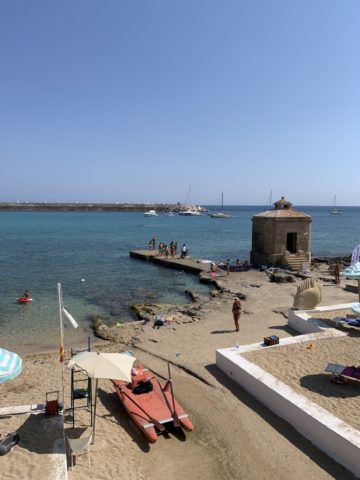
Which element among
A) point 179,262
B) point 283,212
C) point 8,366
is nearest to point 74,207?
point 179,262

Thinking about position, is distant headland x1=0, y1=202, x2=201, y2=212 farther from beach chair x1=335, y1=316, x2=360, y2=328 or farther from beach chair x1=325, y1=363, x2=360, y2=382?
beach chair x1=325, y1=363, x2=360, y2=382

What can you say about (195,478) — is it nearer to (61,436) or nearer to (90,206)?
(61,436)

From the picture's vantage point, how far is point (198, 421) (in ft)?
27.0

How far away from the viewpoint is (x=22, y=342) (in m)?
14.1

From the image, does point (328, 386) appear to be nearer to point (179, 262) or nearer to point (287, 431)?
point (287, 431)

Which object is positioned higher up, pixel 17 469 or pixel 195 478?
pixel 17 469

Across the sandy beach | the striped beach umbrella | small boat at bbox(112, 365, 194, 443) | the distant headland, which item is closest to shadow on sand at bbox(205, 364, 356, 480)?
the sandy beach

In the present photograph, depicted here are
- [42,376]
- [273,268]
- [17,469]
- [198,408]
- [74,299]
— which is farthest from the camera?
[273,268]

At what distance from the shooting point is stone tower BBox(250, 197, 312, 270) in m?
27.1

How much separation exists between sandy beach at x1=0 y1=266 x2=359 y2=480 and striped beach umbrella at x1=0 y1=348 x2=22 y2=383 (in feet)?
4.13

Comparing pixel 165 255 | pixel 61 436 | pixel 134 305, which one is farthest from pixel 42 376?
pixel 165 255

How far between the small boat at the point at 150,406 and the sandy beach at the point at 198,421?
0.83ft

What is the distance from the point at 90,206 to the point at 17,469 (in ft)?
535

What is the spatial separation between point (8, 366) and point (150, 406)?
3106 mm
